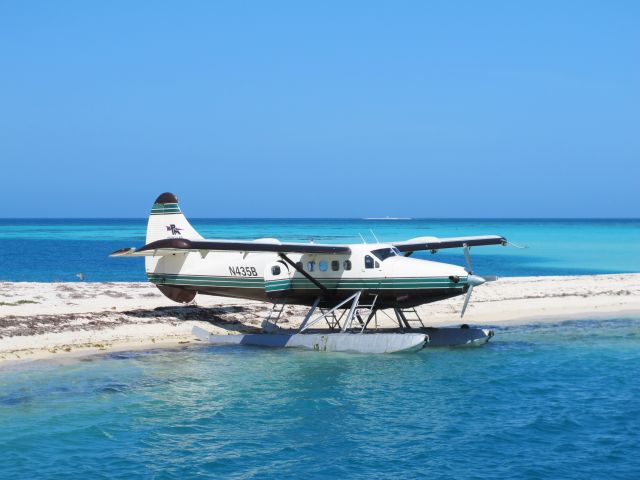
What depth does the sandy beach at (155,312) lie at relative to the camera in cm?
2078

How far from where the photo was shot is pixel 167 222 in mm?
24344

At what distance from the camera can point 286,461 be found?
1159cm

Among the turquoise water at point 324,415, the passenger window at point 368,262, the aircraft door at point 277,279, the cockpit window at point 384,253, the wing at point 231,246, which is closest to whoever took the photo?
the turquoise water at point 324,415

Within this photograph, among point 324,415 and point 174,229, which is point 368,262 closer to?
point 174,229

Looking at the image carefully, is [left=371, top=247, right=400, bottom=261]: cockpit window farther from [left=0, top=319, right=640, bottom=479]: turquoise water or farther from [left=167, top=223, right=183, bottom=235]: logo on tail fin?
[left=167, top=223, right=183, bottom=235]: logo on tail fin

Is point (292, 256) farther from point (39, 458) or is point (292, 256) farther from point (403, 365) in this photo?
point (39, 458)

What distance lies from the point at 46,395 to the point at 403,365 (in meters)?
8.05

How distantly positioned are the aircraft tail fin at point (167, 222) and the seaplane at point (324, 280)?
0.05 metres

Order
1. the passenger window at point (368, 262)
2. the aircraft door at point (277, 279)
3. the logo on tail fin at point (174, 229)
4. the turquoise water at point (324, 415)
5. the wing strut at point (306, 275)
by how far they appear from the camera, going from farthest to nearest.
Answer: the logo on tail fin at point (174, 229)
the aircraft door at point (277, 279)
the wing strut at point (306, 275)
the passenger window at point (368, 262)
the turquoise water at point (324, 415)

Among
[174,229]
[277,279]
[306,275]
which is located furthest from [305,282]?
[174,229]

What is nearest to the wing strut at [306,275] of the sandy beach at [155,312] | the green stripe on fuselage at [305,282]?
the green stripe on fuselage at [305,282]

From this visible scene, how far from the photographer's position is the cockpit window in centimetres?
2073

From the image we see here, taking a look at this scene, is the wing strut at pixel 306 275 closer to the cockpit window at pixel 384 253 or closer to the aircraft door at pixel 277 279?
the aircraft door at pixel 277 279

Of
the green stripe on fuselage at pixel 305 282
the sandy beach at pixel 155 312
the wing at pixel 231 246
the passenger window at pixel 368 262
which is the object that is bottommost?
the sandy beach at pixel 155 312
